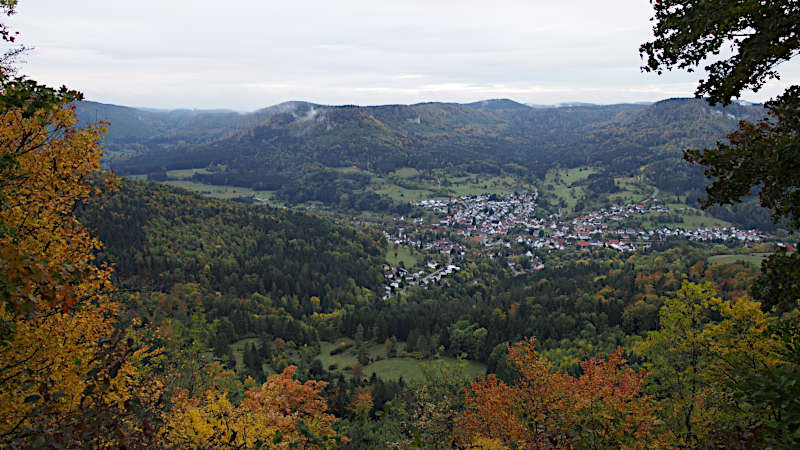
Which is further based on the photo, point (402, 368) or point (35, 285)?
point (402, 368)

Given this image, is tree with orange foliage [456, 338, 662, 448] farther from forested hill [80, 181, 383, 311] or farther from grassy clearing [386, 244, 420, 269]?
grassy clearing [386, 244, 420, 269]

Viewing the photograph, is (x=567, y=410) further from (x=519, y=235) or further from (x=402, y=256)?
(x=519, y=235)

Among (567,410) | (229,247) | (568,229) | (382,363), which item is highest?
(567,410)

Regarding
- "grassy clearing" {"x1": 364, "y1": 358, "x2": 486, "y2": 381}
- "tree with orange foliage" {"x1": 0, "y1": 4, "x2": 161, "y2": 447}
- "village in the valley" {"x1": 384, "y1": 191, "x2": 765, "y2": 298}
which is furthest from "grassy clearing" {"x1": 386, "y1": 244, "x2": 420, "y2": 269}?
"tree with orange foliage" {"x1": 0, "y1": 4, "x2": 161, "y2": 447}

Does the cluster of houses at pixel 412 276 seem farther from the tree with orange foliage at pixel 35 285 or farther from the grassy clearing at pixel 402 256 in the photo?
the tree with orange foliage at pixel 35 285

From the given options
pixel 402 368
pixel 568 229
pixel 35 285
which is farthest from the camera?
pixel 568 229

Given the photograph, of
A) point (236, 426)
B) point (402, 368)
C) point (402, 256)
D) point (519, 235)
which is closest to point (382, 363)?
point (402, 368)
